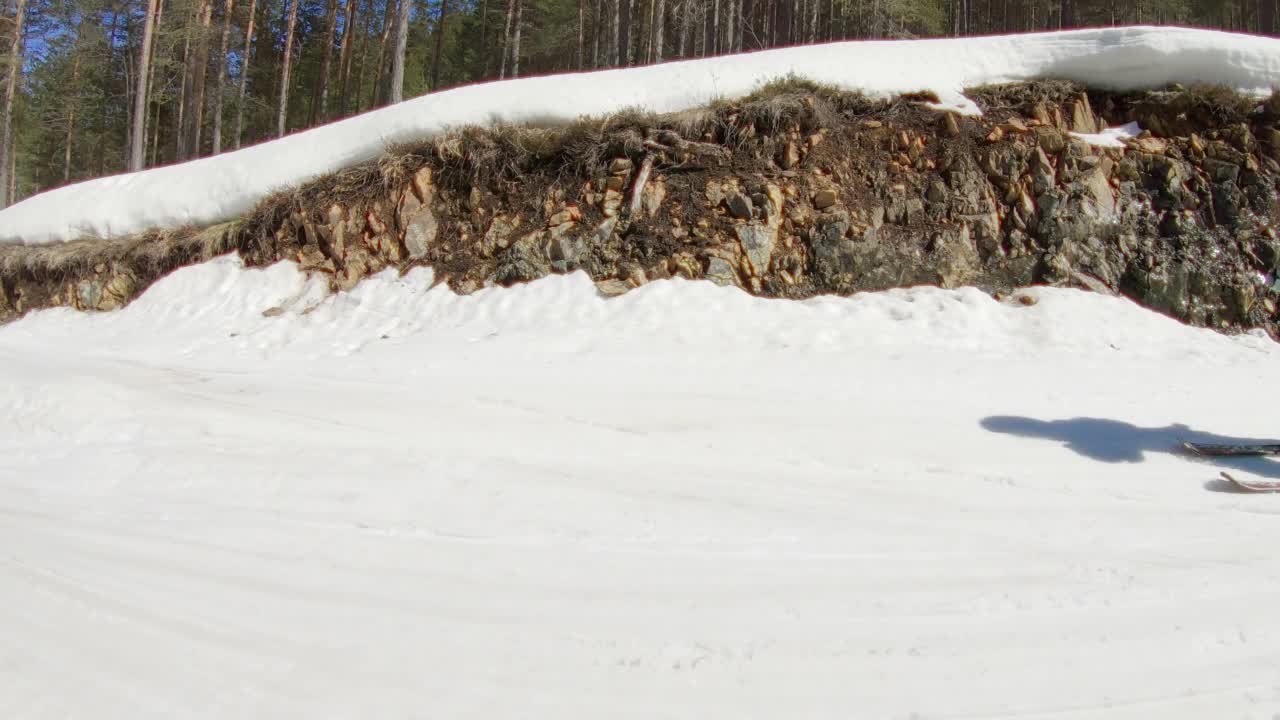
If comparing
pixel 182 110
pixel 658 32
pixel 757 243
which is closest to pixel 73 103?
pixel 182 110

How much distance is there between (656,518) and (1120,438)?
378 cm

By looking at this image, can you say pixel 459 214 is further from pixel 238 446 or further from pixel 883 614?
pixel 883 614

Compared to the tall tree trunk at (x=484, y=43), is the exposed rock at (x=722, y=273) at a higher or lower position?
lower

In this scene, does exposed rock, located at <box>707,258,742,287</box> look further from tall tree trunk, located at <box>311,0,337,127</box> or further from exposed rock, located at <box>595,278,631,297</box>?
tall tree trunk, located at <box>311,0,337,127</box>

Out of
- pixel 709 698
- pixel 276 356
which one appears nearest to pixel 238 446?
pixel 276 356

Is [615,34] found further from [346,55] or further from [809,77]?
[809,77]

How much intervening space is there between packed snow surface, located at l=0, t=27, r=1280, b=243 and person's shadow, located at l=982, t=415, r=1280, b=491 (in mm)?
4898

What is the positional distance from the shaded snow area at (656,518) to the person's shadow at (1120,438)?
0.03m

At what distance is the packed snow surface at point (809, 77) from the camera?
26.5ft

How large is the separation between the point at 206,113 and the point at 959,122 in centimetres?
2750

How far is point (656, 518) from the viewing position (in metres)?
3.41

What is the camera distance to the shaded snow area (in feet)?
6.91

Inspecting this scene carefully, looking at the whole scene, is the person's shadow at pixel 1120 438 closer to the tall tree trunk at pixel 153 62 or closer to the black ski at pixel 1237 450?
the black ski at pixel 1237 450

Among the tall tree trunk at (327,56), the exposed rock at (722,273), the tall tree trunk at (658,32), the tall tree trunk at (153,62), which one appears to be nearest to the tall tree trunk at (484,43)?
the tall tree trunk at (327,56)
